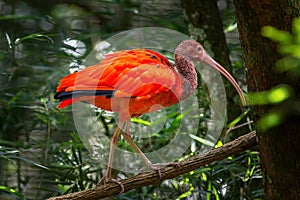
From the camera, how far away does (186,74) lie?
1780 millimetres

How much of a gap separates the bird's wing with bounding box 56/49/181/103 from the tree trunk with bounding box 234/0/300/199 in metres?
0.29

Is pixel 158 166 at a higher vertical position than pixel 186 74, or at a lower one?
lower

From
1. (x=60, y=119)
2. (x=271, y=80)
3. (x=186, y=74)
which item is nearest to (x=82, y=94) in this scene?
(x=186, y=74)

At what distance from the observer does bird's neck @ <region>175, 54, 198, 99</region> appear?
176cm

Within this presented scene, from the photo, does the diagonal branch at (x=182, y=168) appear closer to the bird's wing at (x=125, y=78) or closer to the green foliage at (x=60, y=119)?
the bird's wing at (x=125, y=78)

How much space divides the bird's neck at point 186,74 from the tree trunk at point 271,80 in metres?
0.31

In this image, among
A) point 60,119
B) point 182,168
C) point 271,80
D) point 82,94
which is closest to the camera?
point 271,80

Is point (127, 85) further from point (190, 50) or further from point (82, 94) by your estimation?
point (190, 50)

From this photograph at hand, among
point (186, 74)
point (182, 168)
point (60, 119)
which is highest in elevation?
point (186, 74)

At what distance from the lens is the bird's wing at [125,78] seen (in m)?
1.62

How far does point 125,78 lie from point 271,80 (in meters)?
0.43

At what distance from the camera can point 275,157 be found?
→ 4.83ft

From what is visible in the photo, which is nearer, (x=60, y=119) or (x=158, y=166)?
(x=158, y=166)

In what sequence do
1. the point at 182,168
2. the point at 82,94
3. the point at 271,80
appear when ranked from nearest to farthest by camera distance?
the point at 271,80 → the point at 82,94 → the point at 182,168
